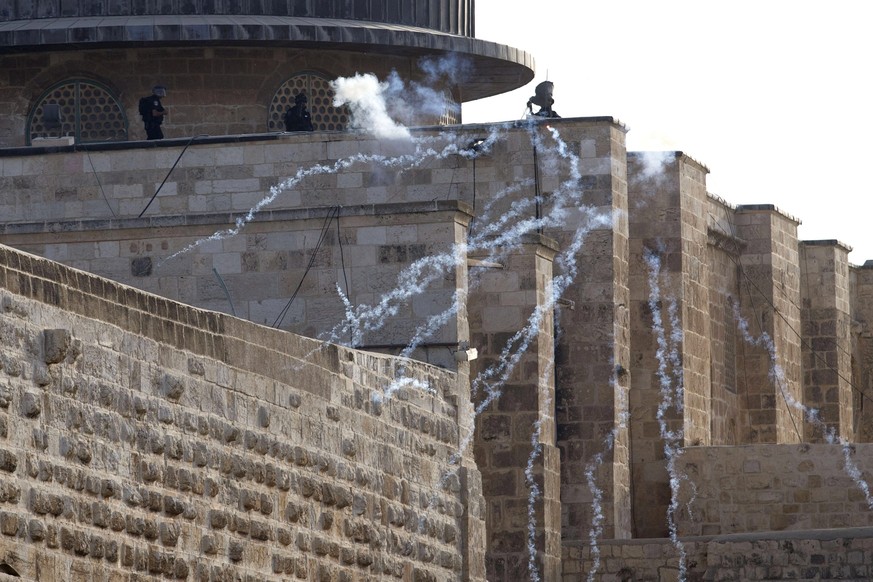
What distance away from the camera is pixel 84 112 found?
→ 28.7 meters

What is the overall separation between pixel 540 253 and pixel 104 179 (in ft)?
13.8

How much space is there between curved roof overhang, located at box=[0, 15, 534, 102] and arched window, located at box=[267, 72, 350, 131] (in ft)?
1.42

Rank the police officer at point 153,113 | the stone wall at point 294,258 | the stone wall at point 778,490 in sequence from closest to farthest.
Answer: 1. the stone wall at point 294,258
2. the stone wall at point 778,490
3. the police officer at point 153,113

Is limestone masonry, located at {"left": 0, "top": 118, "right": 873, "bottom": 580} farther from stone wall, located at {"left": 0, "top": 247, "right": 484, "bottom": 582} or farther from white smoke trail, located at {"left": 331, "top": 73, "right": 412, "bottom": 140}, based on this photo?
white smoke trail, located at {"left": 331, "top": 73, "right": 412, "bottom": 140}

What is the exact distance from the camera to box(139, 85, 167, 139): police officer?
27.1m

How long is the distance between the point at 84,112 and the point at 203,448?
13815 mm

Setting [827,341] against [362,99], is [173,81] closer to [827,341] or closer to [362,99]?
[362,99]

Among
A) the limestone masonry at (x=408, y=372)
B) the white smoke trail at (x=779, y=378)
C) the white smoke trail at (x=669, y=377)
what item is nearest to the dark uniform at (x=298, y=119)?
the limestone masonry at (x=408, y=372)

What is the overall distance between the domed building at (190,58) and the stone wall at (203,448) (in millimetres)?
9118

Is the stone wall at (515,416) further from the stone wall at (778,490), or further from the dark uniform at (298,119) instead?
the dark uniform at (298,119)

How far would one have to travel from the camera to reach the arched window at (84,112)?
28.5m

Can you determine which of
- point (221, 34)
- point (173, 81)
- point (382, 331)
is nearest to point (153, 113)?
point (221, 34)

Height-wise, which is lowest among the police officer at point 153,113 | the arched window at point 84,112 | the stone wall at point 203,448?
the stone wall at point 203,448

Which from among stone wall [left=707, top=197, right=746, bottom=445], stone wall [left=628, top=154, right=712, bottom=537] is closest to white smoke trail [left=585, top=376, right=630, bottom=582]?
stone wall [left=628, top=154, right=712, bottom=537]
